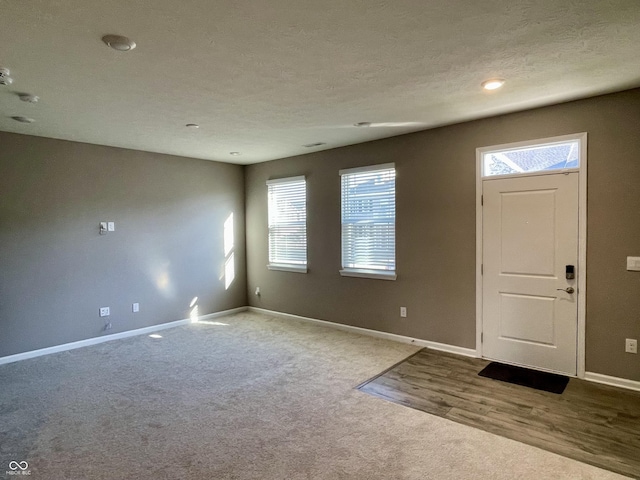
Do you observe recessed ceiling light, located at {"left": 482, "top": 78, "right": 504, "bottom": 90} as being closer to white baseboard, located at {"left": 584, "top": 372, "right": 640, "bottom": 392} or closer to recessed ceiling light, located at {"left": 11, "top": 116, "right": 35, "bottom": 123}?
white baseboard, located at {"left": 584, "top": 372, "right": 640, "bottom": 392}

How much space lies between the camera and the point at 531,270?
12.2 ft

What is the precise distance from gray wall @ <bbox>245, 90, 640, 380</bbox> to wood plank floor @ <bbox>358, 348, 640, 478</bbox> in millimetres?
504

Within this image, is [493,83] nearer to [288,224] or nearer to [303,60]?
[303,60]

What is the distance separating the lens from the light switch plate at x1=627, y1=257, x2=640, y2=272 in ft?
10.4

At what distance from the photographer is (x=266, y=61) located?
97.7 inches

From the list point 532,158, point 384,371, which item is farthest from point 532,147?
point 384,371

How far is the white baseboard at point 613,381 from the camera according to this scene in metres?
3.22

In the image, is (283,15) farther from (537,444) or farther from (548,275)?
(548,275)

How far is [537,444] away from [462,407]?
1.98 feet

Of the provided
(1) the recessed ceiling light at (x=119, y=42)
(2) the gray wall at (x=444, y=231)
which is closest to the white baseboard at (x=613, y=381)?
(2) the gray wall at (x=444, y=231)

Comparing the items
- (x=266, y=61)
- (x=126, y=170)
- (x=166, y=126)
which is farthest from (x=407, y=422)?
(x=126, y=170)

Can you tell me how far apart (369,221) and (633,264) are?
2.76m

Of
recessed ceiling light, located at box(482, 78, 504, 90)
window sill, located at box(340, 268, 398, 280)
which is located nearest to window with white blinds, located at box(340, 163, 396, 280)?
window sill, located at box(340, 268, 398, 280)

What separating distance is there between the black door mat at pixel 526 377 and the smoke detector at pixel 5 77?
4.65m
